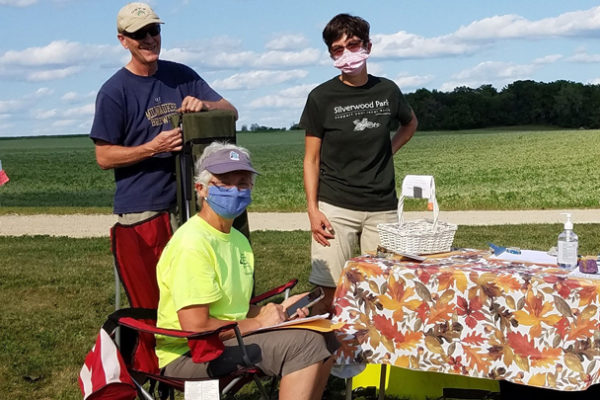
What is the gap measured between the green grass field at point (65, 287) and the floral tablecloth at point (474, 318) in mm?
1433

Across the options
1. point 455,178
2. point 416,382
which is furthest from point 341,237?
point 455,178

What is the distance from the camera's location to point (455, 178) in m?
27.0

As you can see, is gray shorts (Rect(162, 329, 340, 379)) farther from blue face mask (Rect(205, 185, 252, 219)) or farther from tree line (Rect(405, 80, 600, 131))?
tree line (Rect(405, 80, 600, 131))

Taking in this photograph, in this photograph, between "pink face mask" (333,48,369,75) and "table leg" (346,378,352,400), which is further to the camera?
"pink face mask" (333,48,369,75)

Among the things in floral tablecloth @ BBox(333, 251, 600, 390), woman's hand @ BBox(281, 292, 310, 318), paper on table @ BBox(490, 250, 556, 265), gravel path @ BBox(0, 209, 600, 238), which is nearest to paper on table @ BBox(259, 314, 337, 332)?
woman's hand @ BBox(281, 292, 310, 318)

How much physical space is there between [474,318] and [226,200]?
3.90 ft

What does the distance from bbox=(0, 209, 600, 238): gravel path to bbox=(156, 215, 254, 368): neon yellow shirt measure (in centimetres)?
1074

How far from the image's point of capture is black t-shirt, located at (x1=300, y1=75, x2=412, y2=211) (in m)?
4.65

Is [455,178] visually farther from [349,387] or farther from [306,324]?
[306,324]

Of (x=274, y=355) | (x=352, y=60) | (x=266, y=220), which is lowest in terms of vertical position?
(x=266, y=220)

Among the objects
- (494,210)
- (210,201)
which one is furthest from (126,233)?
(494,210)

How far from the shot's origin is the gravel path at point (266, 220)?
15.0m

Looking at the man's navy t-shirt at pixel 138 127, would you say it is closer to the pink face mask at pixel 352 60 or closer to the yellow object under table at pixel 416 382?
the pink face mask at pixel 352 60

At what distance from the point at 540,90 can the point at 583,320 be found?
226 feet
